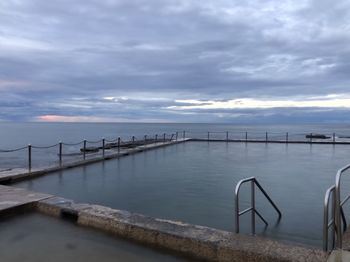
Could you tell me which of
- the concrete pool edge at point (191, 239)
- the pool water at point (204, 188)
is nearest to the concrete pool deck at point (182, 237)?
the concrete pool edge at point (191, 239)

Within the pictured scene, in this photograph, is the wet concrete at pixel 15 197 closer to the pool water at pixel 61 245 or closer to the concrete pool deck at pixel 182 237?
the concrete pool deck at pixel 182 237

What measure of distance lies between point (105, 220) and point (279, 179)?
6839mm

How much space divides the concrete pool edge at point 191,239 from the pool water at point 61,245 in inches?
7.5

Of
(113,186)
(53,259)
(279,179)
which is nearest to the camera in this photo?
(53,259)

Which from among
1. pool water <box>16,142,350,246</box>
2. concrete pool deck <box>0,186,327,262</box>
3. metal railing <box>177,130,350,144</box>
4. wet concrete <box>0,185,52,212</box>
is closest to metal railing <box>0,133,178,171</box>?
pool water <box>16,142,350,246</box>

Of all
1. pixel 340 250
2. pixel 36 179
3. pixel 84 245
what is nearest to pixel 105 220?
pixel 84 245

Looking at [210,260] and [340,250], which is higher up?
[340,250]

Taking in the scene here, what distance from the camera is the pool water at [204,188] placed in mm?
6699

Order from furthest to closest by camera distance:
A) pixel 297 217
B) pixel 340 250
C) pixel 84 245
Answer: pixel 297 217 → pixel 84 245 → pixel 340 250

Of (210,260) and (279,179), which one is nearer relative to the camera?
(210,260)

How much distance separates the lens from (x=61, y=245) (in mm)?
4715

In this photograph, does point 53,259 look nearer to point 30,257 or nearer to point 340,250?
point 30,257

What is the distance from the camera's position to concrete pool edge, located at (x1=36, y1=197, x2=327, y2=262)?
4.02 meters

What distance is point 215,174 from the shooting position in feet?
38.4
